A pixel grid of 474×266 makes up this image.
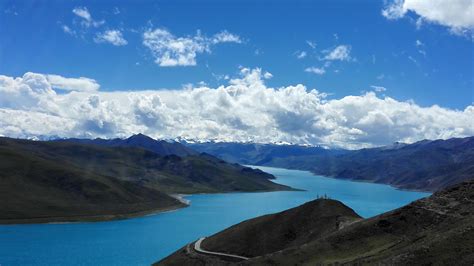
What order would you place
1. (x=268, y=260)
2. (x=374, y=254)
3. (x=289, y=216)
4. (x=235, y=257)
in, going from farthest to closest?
(x=289, y=216) → (x=235, y=257) → (x=268, y=260) → (x=374, y=254)

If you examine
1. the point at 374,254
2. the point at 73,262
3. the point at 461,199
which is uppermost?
the point at 461,199

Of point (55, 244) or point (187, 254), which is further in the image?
point (55, 244)

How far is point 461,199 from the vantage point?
99000mm

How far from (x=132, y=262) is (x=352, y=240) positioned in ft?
246

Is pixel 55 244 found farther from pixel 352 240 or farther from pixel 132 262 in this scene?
pixel 352 240

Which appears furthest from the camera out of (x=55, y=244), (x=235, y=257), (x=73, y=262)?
(x=55, y=244)

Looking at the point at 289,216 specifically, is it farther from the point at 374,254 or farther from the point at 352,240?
the point at 374,254

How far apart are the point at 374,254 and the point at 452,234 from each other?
13.6 m

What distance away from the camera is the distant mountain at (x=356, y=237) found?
242ft

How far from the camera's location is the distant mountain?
73.6 meters

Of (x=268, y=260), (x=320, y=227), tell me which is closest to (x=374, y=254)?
(x=268, y=260)

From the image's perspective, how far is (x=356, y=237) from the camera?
9800cm

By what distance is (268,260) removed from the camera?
95875 mm

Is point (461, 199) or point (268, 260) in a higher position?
point (461, 199)
